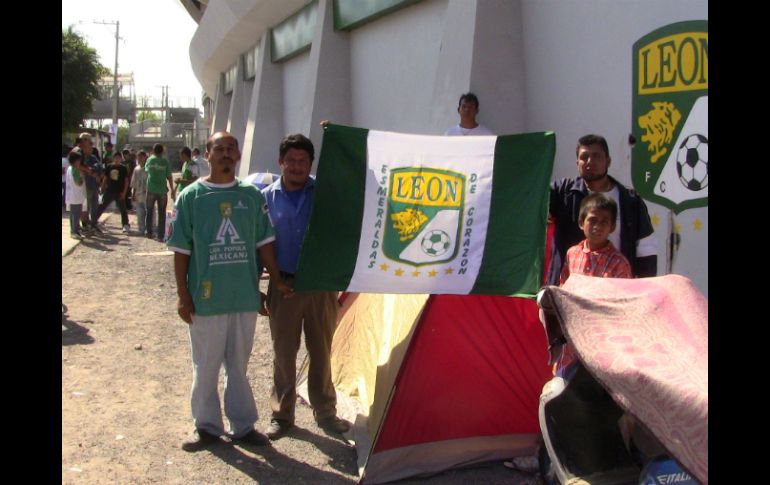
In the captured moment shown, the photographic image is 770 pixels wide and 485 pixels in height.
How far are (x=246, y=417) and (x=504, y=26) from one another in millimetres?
5353

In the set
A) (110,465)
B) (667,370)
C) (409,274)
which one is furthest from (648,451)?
(110,465)

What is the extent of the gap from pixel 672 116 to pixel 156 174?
36.0 feet

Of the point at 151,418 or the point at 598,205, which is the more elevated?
the point at 598,205

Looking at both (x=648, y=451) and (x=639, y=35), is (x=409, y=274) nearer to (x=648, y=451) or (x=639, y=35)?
(x=648, y=451)

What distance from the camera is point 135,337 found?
7.29 metres

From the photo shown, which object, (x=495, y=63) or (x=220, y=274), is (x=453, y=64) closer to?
(x=495, y=63)

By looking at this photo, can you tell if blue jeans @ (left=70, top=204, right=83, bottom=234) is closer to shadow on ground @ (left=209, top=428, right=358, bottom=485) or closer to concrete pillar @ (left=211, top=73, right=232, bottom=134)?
shadow on ground @ (left=209, top=428, right=358, bottom=485)

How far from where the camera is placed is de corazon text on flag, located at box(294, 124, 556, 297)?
162 inches

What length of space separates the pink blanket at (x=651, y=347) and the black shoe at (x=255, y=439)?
2215 millimetres

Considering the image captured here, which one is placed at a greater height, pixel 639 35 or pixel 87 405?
pixel 639 35

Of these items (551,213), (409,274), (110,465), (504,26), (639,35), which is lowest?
(110,465)

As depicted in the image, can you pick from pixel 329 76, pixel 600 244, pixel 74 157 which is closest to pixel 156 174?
pixel 74 157

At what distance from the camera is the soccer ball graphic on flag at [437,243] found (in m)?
4.12

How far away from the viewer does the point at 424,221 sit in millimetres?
4121
